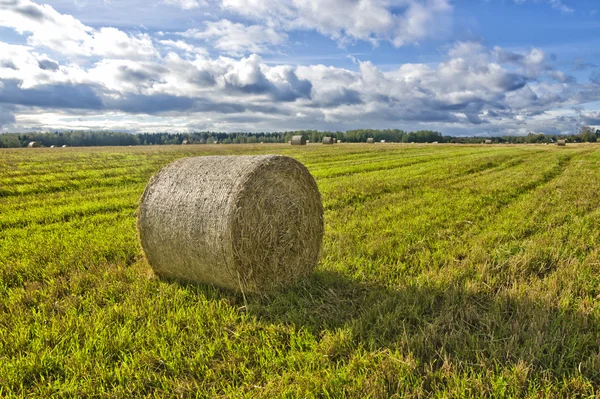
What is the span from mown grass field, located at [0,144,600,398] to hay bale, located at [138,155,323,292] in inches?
12.7

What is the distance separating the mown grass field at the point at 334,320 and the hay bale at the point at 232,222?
32 cm

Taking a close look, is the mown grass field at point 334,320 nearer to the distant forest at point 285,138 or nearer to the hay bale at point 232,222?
the hay bale at point 232,222

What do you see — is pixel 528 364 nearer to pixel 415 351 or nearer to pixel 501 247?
pixel 415 351

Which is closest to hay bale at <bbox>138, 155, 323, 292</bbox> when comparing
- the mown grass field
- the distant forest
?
the mown grass field

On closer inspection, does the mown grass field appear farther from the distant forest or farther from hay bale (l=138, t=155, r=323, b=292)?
the distant forest

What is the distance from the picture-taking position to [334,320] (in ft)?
14.4

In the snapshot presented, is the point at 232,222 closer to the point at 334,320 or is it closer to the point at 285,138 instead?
the point at 334,320

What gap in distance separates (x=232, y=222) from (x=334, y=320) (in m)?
1.74

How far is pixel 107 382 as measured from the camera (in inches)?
136

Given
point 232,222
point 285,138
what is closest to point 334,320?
point 232,222

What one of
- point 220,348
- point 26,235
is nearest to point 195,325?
point 220,348

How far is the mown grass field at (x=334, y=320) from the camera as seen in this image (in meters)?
3.39

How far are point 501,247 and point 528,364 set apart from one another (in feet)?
12.0

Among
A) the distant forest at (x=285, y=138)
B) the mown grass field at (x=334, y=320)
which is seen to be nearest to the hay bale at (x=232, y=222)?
the mown grass field at (x=334, y=320)
